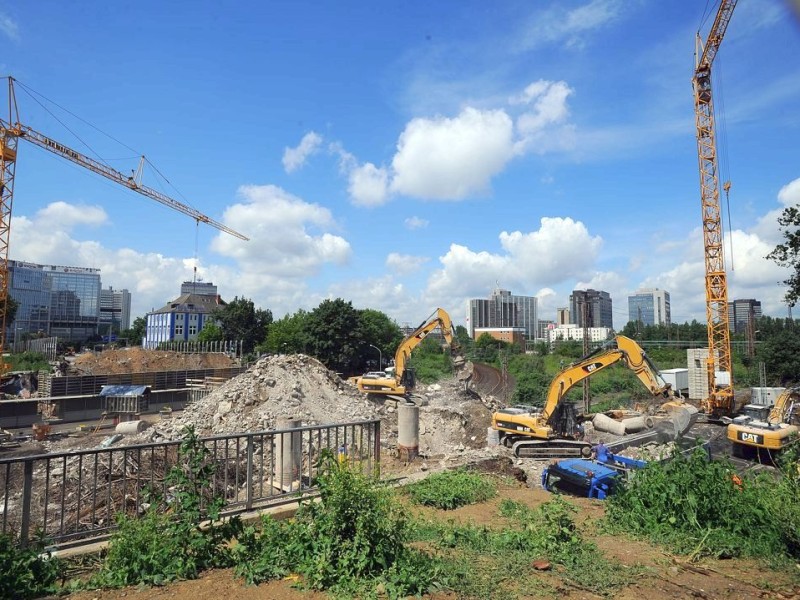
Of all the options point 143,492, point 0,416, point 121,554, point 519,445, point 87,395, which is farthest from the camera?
point 87,395

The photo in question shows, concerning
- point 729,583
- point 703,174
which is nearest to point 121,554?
point 729,583

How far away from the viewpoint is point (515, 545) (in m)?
5.22

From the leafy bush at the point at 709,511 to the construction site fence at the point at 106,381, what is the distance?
3126 cm

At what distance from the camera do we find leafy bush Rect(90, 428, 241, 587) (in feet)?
14.0

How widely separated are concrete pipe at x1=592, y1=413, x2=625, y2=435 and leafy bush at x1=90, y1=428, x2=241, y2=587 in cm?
1951

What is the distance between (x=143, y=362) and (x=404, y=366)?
31875mm

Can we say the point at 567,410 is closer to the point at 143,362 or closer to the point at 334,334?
the point at 334,334

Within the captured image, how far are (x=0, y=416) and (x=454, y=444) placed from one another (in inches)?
991

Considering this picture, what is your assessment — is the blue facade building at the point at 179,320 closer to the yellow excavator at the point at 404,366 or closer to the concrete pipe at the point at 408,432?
the yellow excavator at the point at 404,366

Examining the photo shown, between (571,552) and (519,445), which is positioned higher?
(571,552)

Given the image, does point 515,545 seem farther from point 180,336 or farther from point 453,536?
point 180,336

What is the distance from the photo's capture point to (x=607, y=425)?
21.3m

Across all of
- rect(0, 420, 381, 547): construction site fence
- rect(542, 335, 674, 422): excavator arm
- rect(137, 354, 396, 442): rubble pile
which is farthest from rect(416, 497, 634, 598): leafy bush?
rect(137, 354, 396, 442): rubble pile

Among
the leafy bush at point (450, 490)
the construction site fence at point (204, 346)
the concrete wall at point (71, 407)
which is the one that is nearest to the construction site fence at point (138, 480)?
the leafy bush at point (450, 490)
